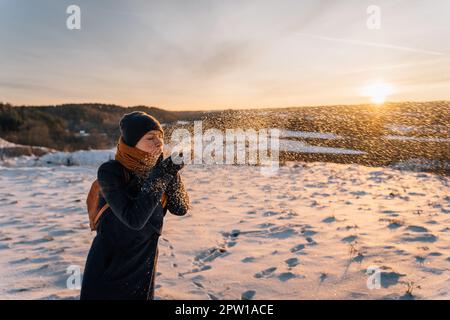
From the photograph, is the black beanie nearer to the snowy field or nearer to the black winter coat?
the black winter coat

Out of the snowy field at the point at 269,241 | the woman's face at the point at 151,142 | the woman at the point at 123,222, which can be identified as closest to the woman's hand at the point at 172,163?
the woman at the point at 123,222

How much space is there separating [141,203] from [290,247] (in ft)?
11.7

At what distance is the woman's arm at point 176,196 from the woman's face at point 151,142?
252 millimetres

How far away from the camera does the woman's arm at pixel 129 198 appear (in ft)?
6.11

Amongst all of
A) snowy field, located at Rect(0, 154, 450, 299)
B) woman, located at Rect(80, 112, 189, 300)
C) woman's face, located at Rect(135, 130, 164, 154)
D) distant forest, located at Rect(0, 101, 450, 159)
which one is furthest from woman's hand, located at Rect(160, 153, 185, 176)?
distant forest, located at Rect(0, 101, 450, 159)

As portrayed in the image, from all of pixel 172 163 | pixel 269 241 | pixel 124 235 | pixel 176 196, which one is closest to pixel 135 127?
pixel 172 163

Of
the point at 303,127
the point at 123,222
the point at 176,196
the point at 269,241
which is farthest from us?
the point at 303,127

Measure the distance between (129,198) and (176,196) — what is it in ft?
1.30

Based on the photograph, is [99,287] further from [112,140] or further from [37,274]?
[112,140]

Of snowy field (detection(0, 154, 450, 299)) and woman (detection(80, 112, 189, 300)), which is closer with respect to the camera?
woman (detection(80, 112, 189, 300))

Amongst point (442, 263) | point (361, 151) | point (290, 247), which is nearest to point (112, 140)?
point (361, 151)

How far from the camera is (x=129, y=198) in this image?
1.93m

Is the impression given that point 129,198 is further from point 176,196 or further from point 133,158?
point 176,196

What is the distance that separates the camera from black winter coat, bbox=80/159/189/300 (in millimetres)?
1880
